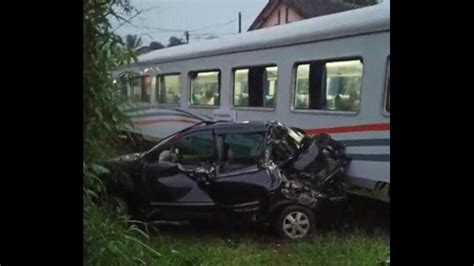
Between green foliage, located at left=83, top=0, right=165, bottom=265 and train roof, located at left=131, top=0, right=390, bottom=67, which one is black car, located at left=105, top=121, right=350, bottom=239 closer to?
green foliage, located at left=83, top=0, right=165, bottom=265

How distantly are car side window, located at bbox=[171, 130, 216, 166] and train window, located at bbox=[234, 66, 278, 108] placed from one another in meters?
0.16

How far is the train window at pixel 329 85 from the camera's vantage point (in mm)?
1818

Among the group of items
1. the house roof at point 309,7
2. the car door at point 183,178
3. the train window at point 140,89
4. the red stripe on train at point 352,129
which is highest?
the house roof at point 309,7

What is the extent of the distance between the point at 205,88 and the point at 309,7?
438mm

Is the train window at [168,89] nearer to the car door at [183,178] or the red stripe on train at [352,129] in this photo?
the car door at [183,178]

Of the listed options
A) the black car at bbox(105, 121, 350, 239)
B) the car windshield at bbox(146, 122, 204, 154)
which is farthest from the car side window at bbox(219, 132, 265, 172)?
the car windshield at bbox(146, 122, 204, 154)

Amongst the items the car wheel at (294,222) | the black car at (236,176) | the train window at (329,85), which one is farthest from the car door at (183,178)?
the train window at (329,85)

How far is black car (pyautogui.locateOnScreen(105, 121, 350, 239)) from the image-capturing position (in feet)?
5.96

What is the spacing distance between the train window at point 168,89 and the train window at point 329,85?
408mm

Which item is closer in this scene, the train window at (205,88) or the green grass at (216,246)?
the green grass at (216,246)

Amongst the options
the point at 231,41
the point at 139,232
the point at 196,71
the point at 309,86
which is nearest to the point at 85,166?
the point at 139,232

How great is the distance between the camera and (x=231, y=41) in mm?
1878
